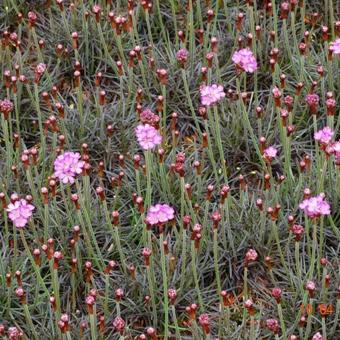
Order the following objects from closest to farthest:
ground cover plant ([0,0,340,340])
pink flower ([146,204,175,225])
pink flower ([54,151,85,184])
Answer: pink flower ([146,204,175,225]), pink flower ([54,151,85,184]), ground cover plant ([0,0,340,340])

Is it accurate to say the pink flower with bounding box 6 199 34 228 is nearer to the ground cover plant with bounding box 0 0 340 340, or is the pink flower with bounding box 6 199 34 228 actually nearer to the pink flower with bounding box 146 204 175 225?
the ground cover plant with bounding box 0 0 340 340

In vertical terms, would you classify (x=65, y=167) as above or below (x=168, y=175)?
above

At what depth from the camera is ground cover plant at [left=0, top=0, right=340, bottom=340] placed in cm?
368

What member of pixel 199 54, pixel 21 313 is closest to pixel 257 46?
pixel 199 54

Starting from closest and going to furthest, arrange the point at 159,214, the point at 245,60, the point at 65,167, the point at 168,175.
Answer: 1. the point at 159,214
2. the point at 65,167
3. the point at 245,60
4. the point at 168,175

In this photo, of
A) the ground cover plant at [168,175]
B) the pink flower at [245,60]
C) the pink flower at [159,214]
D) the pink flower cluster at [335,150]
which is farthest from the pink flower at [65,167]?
the pink flower cluster at [335,150]

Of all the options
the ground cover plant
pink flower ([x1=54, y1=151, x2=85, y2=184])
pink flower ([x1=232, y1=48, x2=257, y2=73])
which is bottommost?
the ground cover plant

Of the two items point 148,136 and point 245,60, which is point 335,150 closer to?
point 245,60

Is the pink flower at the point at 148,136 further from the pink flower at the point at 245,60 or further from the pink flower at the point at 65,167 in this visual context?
the pink flower at the point at 245,60

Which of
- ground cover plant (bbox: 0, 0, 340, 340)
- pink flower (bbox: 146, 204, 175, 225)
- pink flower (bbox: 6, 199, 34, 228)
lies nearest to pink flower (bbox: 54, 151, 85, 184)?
ground cover plant (bbox: 0, 0, 340, 340)

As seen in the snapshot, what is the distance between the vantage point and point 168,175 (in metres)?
4.21

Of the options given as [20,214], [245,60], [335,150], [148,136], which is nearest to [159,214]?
[148,136]

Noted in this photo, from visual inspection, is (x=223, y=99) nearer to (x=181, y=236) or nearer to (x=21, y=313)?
(x=181, y=236)

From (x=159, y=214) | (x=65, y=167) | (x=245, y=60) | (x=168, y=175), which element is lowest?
(x=168, y=175)
